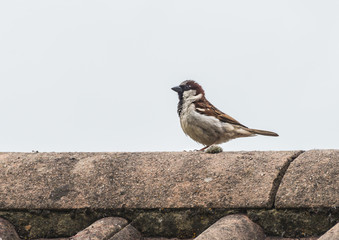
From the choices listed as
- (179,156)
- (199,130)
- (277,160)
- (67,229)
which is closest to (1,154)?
(67,229)

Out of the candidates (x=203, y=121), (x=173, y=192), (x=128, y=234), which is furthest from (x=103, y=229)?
(x=203, y=121)

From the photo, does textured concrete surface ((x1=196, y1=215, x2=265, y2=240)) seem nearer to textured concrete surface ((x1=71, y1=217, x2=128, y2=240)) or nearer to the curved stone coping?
the curved stone coping

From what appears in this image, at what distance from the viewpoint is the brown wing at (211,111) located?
17.7ft

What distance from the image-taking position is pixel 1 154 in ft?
10.8

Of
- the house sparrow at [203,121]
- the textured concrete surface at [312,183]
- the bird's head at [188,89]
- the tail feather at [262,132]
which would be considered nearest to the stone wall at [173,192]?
the textured concrete surface at [312,183]

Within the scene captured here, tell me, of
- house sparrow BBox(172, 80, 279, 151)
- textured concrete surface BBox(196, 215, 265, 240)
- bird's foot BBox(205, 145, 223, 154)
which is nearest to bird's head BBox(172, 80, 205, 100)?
house sparrow BBox(172, 80, 279, 151)

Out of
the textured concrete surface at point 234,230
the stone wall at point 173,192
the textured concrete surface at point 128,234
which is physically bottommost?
the textured concrete surface at point 128,234

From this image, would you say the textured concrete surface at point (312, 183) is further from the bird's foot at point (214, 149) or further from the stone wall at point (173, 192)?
the bird's foot at point (214, 149)

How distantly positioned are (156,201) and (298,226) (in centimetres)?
62

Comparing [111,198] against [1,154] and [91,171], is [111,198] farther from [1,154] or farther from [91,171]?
[1,154]

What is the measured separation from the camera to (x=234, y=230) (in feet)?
7.92

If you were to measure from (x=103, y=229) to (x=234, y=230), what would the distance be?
55cm

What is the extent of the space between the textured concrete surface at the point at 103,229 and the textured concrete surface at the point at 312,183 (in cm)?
67

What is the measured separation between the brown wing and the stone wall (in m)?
2.36
